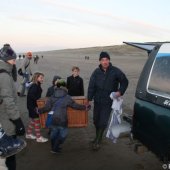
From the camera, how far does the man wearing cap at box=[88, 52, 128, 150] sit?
7414mm

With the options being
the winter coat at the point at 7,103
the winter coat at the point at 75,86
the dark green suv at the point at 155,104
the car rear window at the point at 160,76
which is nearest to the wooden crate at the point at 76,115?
the winter coat at the point at 75,86

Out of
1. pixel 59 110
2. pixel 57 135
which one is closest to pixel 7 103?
pixel 59 110

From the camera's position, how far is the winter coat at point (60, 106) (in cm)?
702

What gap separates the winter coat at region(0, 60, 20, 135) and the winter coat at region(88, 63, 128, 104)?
254cm

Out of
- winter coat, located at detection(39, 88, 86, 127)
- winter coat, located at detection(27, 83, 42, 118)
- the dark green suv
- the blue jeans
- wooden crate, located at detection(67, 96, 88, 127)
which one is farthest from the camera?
winter coat, located at detection(27, 83, 42, 118)

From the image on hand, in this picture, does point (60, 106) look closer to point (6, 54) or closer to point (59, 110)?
point (59, 110)

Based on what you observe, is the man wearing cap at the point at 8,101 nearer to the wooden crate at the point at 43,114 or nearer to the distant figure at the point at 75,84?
the wooden crate at the point at 43,114

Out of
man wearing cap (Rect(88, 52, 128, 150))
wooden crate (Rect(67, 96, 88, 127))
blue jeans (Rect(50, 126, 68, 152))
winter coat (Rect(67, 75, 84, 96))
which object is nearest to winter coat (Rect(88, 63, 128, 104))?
man wearing cap (Rect(88, 52, 128, 150))

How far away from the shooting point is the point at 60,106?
7.06 meters

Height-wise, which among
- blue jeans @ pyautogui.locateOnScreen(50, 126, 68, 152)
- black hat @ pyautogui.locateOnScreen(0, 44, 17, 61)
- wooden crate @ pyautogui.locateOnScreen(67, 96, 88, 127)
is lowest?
blue jeans @ pyautogui.locateOnScreen(50, 126, 68, 152)

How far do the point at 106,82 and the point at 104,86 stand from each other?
81 millimetres

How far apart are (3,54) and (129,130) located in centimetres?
196

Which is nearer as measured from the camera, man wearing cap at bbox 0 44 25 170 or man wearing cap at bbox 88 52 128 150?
man wearing cap at bbox 0 44 25 170

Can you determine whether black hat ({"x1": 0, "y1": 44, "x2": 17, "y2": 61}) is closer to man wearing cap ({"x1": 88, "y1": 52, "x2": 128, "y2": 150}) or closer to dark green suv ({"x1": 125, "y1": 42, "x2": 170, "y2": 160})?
dark green suv ({"x1": 125, "y1": 42, "x2": 170, "y2": 160})
